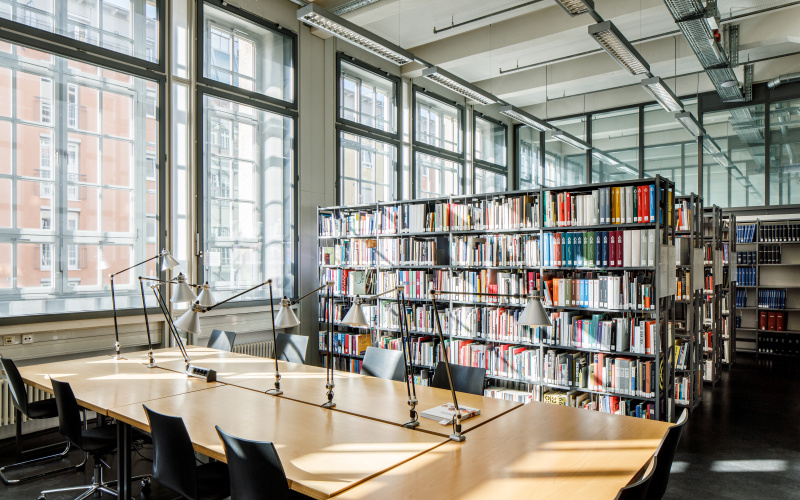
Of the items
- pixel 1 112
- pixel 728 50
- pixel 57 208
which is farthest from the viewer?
pixel 728 50

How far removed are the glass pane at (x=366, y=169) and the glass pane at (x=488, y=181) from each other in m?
2.46

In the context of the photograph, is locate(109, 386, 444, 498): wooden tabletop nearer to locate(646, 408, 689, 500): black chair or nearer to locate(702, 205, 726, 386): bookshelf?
locate(646, 408, 689, 500): black chair

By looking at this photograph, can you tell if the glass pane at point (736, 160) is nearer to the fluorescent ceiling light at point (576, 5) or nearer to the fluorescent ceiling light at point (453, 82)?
the fluorescent ceiling light at point (453, 82)

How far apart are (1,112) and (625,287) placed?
548cm

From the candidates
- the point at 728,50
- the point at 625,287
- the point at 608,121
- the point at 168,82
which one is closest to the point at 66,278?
the point at 168,82

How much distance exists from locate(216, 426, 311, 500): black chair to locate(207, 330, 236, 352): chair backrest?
3009 mm

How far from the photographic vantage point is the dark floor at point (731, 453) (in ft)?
11.9

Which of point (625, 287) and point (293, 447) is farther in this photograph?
point (625, 287)

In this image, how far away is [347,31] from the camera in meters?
5.02

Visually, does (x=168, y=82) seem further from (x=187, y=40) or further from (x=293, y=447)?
(x=293, y=447)

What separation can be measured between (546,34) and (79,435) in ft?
22.2

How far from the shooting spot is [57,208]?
468 centimetres

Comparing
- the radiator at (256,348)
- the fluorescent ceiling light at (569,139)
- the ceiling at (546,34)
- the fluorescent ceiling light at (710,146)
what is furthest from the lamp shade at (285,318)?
the fluorescent ceiling light at (710,146)

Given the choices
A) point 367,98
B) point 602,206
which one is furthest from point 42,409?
point 367,98
